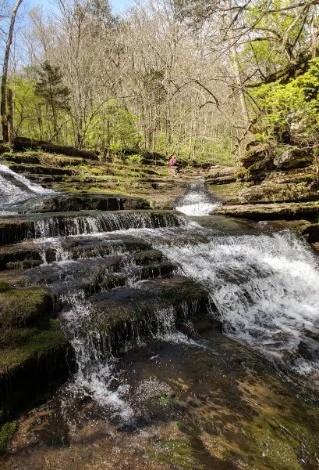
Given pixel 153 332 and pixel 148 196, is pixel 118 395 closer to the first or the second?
pixel 153 332

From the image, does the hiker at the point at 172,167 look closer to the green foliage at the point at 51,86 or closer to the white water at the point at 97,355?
the green foliage at the point at 51,86

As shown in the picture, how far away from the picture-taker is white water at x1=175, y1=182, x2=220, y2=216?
12.7 meters

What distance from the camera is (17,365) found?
11.9 feet

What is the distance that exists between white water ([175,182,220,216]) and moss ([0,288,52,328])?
8.20m

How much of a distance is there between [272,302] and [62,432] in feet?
15.5

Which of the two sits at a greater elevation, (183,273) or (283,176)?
(283,176)

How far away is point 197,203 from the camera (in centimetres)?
1370

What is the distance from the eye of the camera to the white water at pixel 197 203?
41.6 ft

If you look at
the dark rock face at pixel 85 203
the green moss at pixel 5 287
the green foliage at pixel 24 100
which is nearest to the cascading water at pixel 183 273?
the green moss at pixel 5 287

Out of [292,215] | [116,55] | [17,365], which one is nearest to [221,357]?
[17,365]

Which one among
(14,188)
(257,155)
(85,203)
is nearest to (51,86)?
(14,188)

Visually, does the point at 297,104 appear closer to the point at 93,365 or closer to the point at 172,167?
the point at 93,365

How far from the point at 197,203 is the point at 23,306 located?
33.2ft

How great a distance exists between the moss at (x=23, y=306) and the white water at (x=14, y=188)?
716cm
